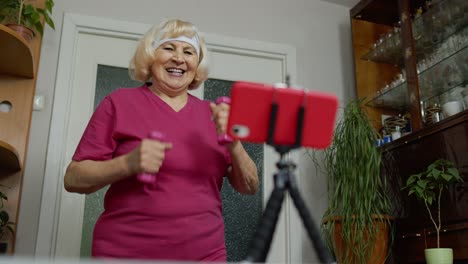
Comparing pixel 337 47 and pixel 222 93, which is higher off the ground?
pixel 337 47

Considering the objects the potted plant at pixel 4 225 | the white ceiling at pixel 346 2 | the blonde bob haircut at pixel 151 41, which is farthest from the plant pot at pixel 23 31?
the white ceiling at pixel 346 2

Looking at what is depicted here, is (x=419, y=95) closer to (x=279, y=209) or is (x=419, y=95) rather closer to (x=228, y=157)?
(x=228, y=157)

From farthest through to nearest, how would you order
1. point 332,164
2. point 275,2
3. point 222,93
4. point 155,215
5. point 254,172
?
point 275,2 → point 222,93 → point 332,164 → point 254,172 → point 155,215

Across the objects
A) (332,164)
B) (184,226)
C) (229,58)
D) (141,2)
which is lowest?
(184,226)

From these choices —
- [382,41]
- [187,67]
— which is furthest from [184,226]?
[382,41]

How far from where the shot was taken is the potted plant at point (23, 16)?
199 centimetres

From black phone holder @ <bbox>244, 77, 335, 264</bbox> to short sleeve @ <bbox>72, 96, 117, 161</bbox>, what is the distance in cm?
51

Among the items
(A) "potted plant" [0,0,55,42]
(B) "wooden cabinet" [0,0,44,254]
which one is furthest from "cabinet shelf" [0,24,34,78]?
(A) "potted plant" [0,0,55,42]

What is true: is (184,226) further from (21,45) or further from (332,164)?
(332,164)

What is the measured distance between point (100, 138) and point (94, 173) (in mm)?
110

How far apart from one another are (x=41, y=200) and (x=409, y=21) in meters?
1.95

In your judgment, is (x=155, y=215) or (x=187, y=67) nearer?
(x=155, y=215)

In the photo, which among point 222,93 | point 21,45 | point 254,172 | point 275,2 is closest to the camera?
point 254,172

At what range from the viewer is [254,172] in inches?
42.6
